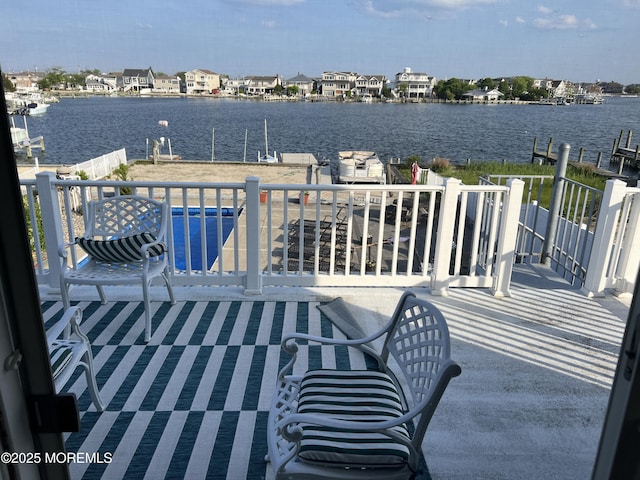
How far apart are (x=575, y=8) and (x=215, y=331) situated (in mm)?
2787

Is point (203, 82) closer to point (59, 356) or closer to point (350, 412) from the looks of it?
point (59, 356)

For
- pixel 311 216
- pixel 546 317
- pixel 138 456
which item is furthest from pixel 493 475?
pixel 311 216

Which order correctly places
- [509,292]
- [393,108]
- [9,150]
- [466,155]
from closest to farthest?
[9,150] → [509,292] → [466,155] → [393,108]

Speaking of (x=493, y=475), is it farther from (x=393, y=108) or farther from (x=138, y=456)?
(x=393, y=108)

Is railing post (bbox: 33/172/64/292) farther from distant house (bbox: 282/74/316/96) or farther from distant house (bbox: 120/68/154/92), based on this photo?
Answer: distant house (bbox: 282/74/316/96)

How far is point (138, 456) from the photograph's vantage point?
6.87ft

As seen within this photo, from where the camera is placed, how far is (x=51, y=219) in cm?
364

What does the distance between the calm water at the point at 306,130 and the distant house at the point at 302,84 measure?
9.28m

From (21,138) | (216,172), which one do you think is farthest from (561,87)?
(216,172)

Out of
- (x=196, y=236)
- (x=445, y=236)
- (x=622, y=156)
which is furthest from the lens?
(x=622, y=156)

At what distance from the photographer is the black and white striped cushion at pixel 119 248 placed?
3.11 m

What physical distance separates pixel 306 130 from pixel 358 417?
4568 cm

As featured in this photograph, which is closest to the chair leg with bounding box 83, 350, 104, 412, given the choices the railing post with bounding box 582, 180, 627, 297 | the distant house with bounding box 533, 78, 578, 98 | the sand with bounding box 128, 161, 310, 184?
the distant house with bounding box 533, 78, 578, 98

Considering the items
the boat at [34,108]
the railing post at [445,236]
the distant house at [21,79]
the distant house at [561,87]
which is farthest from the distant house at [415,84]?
the distant house at [21,79]
